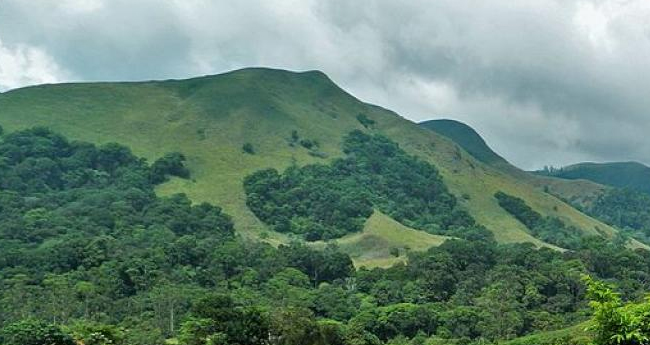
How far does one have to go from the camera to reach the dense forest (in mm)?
68812

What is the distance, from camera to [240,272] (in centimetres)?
12412

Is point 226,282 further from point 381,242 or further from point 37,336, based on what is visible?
point 37,336

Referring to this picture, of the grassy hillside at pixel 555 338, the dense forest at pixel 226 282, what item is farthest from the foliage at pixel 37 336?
the grassy hillside at pixel 555 338

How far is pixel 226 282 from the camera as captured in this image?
384ft

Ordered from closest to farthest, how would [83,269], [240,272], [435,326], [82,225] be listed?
[435,326] < [83,269] < [240,272] < [82,225]

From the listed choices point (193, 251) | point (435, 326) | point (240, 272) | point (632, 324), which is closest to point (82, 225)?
point (193, 251)

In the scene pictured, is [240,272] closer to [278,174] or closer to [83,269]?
[83,269]

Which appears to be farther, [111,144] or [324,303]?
[111,144]

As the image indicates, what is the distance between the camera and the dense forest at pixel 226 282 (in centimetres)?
6881

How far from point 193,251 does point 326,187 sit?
251 feet

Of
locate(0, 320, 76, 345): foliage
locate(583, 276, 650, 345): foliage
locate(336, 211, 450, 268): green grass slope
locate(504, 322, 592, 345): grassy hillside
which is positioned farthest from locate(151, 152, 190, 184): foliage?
locate(583, 276, 650, 345): foliage

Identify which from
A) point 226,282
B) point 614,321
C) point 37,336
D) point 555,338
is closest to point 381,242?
point 226,282

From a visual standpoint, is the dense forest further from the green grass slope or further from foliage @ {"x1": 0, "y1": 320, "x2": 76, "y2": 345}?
the green grass slope

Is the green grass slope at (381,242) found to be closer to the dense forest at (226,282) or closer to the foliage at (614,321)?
the dense forest at (226,282)
